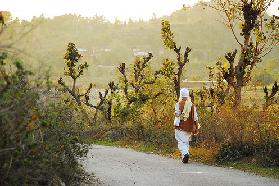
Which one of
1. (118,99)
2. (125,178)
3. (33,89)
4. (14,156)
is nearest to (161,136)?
(125,178)

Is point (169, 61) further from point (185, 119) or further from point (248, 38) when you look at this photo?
point (185, 119)

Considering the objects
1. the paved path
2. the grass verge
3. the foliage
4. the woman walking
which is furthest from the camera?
the woman walking

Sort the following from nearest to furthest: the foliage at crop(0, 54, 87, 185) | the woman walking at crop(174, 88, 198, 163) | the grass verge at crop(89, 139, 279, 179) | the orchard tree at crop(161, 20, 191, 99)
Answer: the foliage at crop(0, 54, 87, 185)
the grass verge at crop(89, 139, 279, 179)
the woman walking at crop(174, 88, 198, 163)
the orchard tree at crop(161, 20, 191, 99)

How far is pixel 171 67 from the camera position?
81.6 ft

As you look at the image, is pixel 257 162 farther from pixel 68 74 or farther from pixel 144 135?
pixel 68 74

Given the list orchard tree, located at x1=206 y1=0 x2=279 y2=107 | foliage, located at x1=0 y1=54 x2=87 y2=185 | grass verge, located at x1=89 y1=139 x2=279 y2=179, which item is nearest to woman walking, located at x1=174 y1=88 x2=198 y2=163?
grass verge, located at x1=89 y1=139 x2=279 y2=179

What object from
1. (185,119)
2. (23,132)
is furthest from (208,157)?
(23,132)

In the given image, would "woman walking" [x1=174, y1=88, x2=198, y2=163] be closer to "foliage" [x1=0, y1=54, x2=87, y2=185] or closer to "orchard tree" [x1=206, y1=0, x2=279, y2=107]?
"orchard tree" [x1=206, y1=0, x2=279, y2=107]

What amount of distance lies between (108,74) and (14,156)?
167523 mm

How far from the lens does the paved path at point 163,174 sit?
10383 millimetres

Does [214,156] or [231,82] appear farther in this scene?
[231,82]

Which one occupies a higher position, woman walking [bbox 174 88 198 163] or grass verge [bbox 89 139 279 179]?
woman walking [bbox 174 88 198 163]

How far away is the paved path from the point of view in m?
10.4

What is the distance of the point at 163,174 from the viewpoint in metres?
11.5
